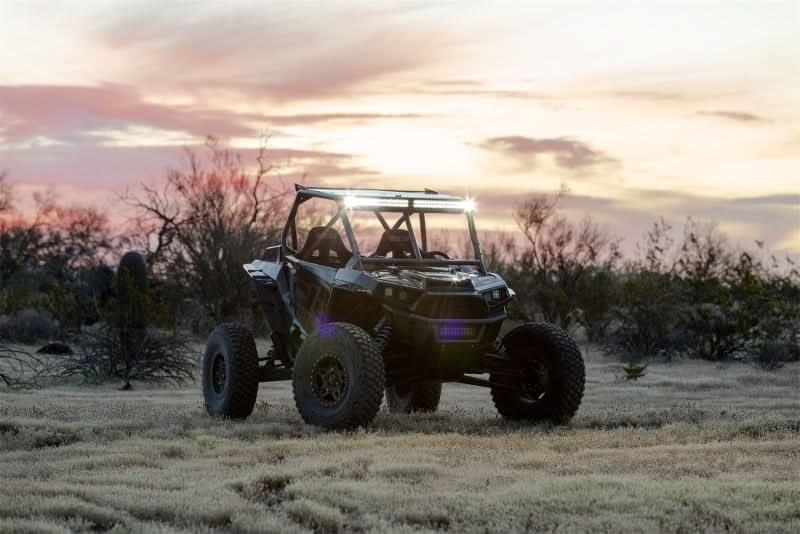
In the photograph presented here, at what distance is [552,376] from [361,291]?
2313mm

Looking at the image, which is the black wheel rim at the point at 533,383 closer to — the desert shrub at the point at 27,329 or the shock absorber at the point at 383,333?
the shock absorber at the point at 383,333

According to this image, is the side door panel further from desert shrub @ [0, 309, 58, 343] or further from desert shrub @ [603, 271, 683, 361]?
desert shrub @ [0, 309, 58, 343]

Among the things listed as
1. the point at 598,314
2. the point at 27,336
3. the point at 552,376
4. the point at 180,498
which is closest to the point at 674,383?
the point at 552,376

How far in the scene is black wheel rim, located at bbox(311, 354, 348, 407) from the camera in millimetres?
11039

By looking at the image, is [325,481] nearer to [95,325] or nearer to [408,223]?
[408,223]

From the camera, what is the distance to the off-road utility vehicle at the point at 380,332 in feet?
36.3

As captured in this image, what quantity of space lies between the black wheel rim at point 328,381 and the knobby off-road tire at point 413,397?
7.35 ft

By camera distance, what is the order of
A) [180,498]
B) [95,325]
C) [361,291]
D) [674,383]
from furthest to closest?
[95,325] → [674,383] → [361,291] → [180,498]

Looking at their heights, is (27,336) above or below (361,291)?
below

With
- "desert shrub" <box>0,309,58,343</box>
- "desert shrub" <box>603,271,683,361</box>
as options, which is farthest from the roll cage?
"desert shrub" <box>0,309,58,343</box>

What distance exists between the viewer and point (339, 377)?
36.2ft

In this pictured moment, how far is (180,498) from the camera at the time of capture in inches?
301

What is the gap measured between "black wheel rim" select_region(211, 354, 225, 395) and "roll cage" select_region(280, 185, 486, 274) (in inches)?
61.9

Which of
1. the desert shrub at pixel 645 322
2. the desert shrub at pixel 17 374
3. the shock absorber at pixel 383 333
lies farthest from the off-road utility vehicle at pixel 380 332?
the desert shrub at pixel 645 322
